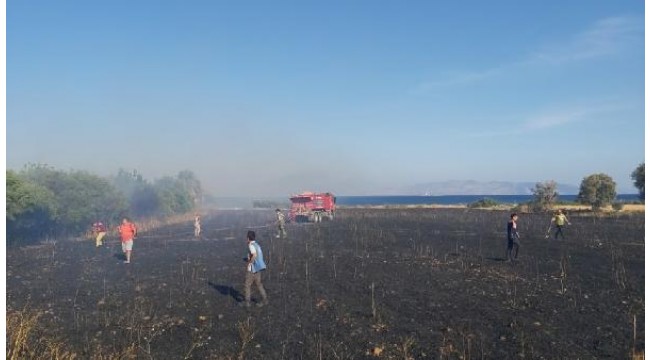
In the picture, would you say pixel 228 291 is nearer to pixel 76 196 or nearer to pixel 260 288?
pixel 260 288

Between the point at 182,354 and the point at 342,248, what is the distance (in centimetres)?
1552

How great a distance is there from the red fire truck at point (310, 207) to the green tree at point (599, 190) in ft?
93.4

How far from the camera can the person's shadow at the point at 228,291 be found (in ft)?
46.8

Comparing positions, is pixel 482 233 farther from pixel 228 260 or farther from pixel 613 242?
pixel 228 260

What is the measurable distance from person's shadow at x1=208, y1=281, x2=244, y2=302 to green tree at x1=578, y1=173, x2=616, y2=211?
49.5 m

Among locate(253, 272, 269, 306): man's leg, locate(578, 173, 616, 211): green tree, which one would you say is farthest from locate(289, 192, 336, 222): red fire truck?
locate(253, 272, 269, 306): man's leg

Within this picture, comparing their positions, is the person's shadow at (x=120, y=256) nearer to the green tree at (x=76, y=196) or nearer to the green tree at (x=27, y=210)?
the green tree at (x=27, y=210)

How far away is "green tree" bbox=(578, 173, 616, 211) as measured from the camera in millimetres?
54688

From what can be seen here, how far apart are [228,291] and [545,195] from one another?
174 ft

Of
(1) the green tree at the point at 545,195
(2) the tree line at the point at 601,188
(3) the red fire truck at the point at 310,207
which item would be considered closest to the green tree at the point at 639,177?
(2) the tree line at the point at 601,188

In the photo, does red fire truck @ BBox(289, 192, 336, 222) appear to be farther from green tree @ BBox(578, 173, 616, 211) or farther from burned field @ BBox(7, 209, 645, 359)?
green tree @ BBox(578, 173, 616, 211)

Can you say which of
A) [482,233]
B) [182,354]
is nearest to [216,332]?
[182,354]

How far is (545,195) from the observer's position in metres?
60.0

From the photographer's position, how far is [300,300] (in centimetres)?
1384
